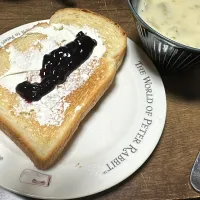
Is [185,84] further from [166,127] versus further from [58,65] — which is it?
[58,65]

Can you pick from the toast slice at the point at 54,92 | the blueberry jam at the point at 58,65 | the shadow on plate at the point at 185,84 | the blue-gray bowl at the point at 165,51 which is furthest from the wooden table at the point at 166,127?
the blueberry jam at the point at 58,65

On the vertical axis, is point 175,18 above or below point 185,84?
above

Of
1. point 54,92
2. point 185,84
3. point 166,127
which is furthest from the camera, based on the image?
point 185,84

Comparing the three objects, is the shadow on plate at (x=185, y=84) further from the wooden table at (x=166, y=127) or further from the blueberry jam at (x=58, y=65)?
the blueberry jam at (x=58, y=65)

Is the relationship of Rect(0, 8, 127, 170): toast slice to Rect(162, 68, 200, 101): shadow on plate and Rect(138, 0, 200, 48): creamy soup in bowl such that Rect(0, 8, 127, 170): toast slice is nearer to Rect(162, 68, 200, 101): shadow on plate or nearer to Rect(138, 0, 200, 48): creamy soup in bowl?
Rect(138, 0, 200, 48): creamy soup in bowl

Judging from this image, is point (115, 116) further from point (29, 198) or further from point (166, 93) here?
point (29, 198)

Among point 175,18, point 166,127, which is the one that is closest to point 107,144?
point 166,127
